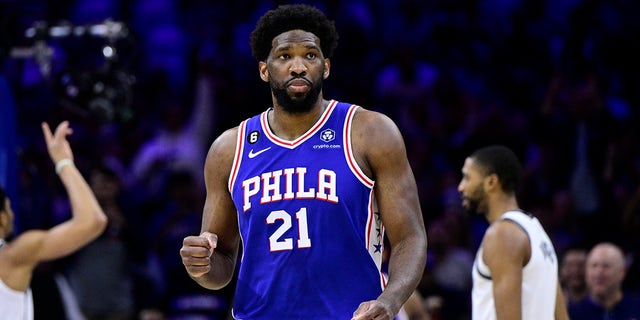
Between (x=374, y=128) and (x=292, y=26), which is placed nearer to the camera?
(x=374, y=128)

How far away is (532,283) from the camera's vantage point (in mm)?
6129

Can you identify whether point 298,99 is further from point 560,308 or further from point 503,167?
point 560,308

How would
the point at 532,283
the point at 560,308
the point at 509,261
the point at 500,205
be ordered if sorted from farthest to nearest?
the point at 500,205
the point at 560,308
the point at 532,283
the point at 509,261

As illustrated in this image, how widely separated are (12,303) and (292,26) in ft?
7.25

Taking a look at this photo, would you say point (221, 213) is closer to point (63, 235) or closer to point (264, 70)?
point (264, 70)

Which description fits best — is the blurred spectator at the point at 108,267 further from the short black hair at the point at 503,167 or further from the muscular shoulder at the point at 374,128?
the muscular shoulder at the point at 374,128

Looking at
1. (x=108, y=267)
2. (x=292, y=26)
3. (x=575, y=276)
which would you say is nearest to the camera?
(x=292, y=26)

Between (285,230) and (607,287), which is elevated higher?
(285,230)

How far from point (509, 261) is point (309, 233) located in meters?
2.03

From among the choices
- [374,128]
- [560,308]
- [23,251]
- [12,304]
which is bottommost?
[560,308]

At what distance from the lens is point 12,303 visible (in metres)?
5.63

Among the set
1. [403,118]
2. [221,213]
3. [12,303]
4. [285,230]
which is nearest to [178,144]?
[403,118]

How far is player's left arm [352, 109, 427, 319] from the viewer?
421 cm

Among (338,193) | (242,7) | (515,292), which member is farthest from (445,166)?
(338,193)
